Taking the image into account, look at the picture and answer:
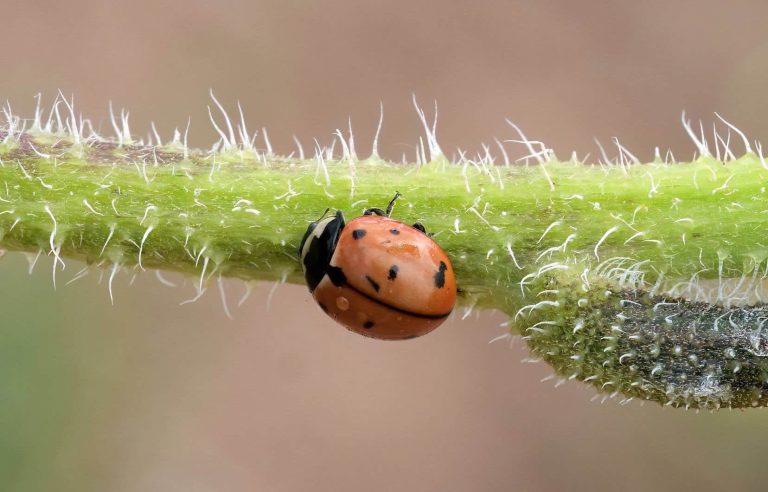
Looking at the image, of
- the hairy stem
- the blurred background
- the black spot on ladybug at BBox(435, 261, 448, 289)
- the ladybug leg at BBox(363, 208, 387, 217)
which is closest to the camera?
the hairy stem

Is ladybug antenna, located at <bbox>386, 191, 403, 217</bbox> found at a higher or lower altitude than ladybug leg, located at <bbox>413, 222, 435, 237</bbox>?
higher

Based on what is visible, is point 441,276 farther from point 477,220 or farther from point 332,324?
point 332,324

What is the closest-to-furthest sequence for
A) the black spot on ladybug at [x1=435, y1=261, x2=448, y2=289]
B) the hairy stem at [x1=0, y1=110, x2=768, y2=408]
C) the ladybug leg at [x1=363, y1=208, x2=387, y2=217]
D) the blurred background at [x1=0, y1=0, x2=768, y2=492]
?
1. the hairy stem at [x1=0, y1=110, x2=768, y2=408]
2. the black spot on ladybug at [x1=435, y1=261, x2=448, y2=289]
3. the ladybug leg at [x1=363, y1=208, x2=387, y2=217]
4. the blurred background at [x1=0, y1=0, x2=768, y2=492]

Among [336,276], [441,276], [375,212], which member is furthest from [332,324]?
[441,276]

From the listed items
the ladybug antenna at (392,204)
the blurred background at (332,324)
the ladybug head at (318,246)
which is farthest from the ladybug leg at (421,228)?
the blurred background at (332,324)

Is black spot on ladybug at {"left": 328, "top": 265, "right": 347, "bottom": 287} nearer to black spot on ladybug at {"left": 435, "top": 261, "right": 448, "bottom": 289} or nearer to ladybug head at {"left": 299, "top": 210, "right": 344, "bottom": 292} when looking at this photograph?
ladybug head at {"left": 299, "top": 210, "right": 344, "bottom": 292}

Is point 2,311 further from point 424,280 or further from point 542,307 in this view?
point 542,307

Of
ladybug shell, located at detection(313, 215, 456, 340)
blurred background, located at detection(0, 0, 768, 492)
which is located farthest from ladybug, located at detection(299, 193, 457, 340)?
blurred background, located at detection(0, 0, 768, 492)

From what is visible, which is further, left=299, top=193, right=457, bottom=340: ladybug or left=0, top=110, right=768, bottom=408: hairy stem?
left=299, top=193, right=457, bottom=340: ladybug
